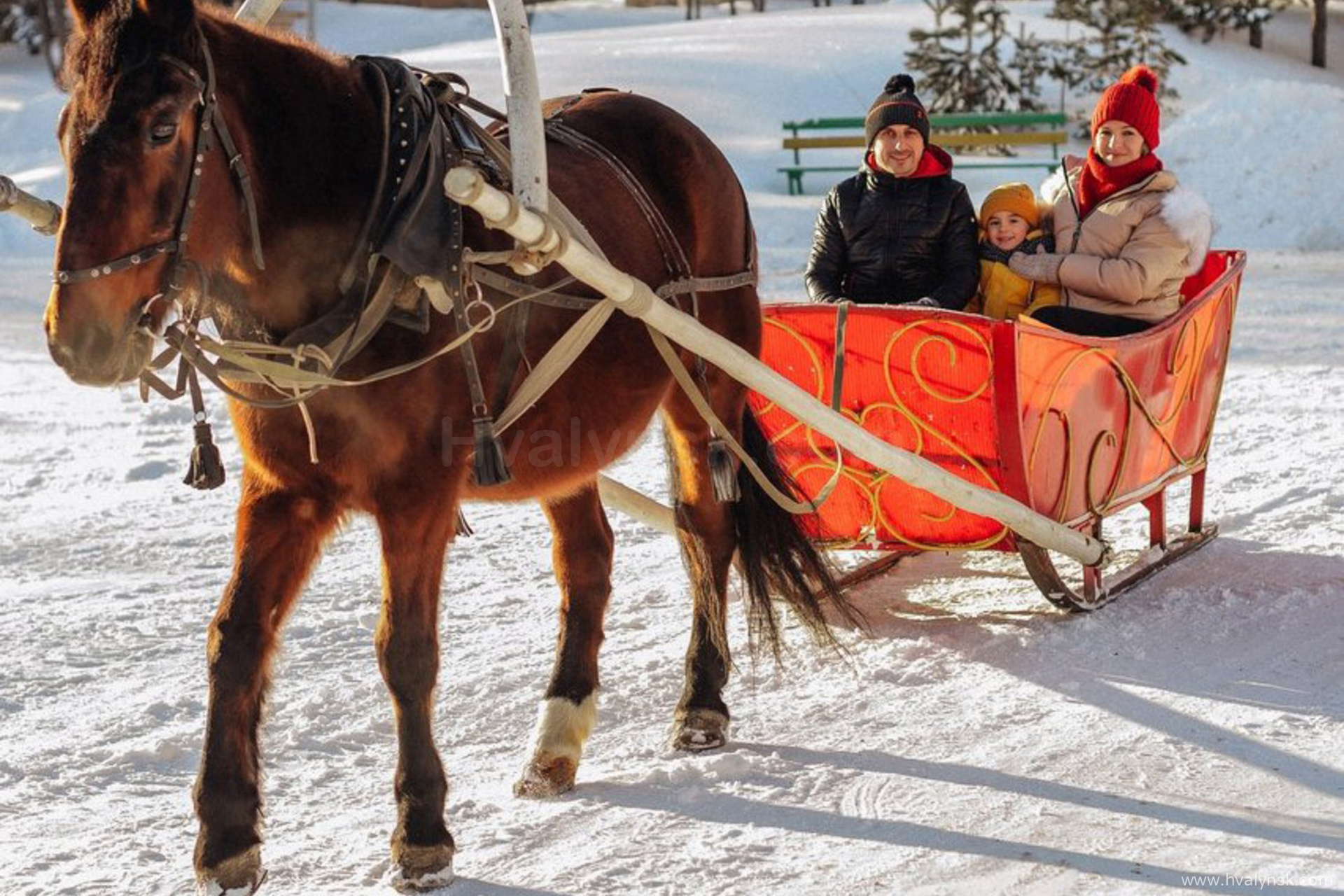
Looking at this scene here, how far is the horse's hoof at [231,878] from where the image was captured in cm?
357

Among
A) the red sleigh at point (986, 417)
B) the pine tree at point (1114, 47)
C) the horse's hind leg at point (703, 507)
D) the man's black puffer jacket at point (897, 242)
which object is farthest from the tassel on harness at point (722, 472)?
the pine tree at point (1114, 47)

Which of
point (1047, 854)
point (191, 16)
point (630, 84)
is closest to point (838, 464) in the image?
point (1047, 854)

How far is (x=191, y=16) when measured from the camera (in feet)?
10.3

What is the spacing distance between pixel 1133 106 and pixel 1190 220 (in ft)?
1.45

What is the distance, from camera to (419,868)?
3703 millimetres

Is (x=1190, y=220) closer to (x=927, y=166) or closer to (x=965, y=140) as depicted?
(x=927, y=166)

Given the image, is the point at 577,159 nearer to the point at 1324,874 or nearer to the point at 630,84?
the point at 1324,874

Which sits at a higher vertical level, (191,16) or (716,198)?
(191,16)

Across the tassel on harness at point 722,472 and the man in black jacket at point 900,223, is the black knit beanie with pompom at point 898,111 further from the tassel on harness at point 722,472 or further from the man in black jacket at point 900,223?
the tassel on harness at point 722,472

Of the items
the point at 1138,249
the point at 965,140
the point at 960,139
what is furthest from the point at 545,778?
the point at 960,139

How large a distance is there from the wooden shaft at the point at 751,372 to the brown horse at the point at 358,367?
0.85ft

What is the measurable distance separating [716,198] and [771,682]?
1512mm

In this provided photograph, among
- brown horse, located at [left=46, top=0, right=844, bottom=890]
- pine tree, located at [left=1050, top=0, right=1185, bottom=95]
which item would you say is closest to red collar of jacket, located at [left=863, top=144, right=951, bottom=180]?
brown horse, located at [left=46, top=0, right=844, bottom=890]

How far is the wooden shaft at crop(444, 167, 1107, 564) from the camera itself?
344cm
